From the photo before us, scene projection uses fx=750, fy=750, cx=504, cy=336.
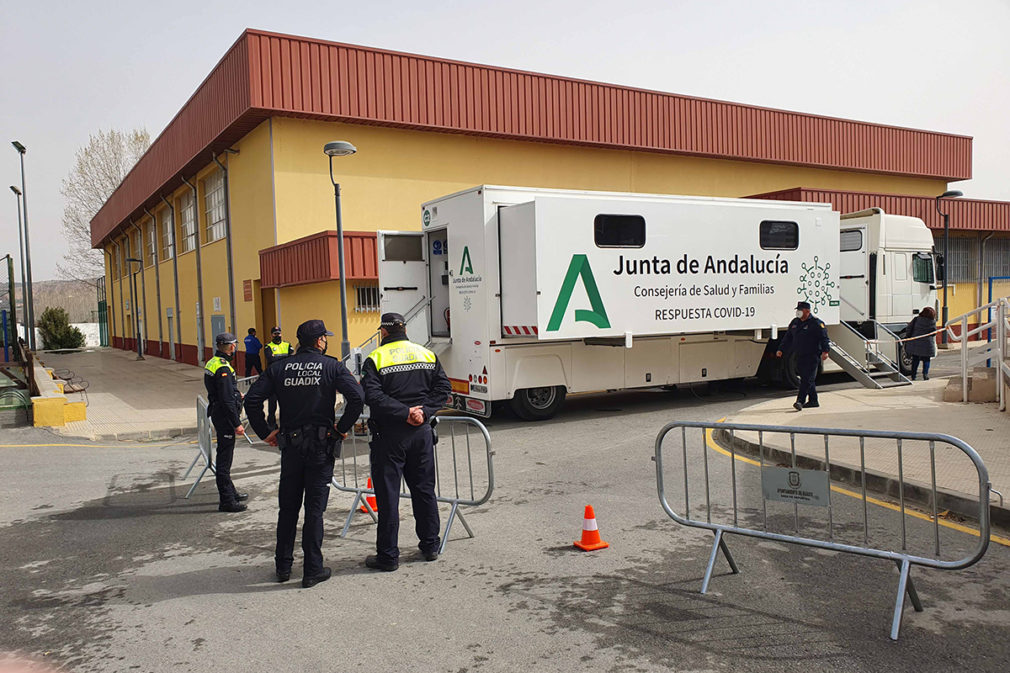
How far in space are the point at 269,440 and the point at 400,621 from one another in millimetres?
1772

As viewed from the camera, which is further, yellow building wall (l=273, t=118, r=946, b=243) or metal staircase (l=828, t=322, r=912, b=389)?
yellow building wall (l=273, t=118, r=946, b=243)

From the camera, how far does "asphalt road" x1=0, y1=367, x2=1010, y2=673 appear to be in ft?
12.9

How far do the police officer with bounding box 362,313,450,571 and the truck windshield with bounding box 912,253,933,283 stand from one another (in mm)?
14369

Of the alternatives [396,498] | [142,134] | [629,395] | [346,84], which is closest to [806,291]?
[629,395]

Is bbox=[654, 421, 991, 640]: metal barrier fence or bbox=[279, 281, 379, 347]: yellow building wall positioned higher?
bbox=[279, 281, 379, 347]: yellow building wall

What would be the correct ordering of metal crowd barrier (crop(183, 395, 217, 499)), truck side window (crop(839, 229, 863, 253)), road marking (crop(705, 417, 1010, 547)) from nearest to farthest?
road marking (crop(705, 417, 1010, 547)) < metal crowd barrier (crop(183, 395, 217, 499)) < truck side window (crop(839, 229, 863, 253))

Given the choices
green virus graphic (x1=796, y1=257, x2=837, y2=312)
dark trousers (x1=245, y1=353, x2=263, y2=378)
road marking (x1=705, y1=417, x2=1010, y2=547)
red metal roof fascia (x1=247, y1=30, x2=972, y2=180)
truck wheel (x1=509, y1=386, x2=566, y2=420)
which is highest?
red metal roof fascia (x1=247, y1=30, x2=972, y2=180)

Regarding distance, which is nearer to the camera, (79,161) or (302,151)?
(302,151)

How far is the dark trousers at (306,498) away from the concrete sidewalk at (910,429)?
506 centimetres

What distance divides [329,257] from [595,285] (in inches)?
294

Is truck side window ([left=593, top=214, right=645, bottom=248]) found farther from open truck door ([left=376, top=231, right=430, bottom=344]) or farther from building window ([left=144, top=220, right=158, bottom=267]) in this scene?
building window ([left=144, top=220, right=158, bottom=267])

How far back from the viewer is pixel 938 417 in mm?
10016

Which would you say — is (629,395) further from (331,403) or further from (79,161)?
(79,161)

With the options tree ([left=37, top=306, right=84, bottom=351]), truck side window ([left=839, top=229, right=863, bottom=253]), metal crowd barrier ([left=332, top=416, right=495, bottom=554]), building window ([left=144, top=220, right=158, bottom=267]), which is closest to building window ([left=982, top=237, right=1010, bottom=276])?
truck side window ([left=839, top=229, right=863, bottom=253])
